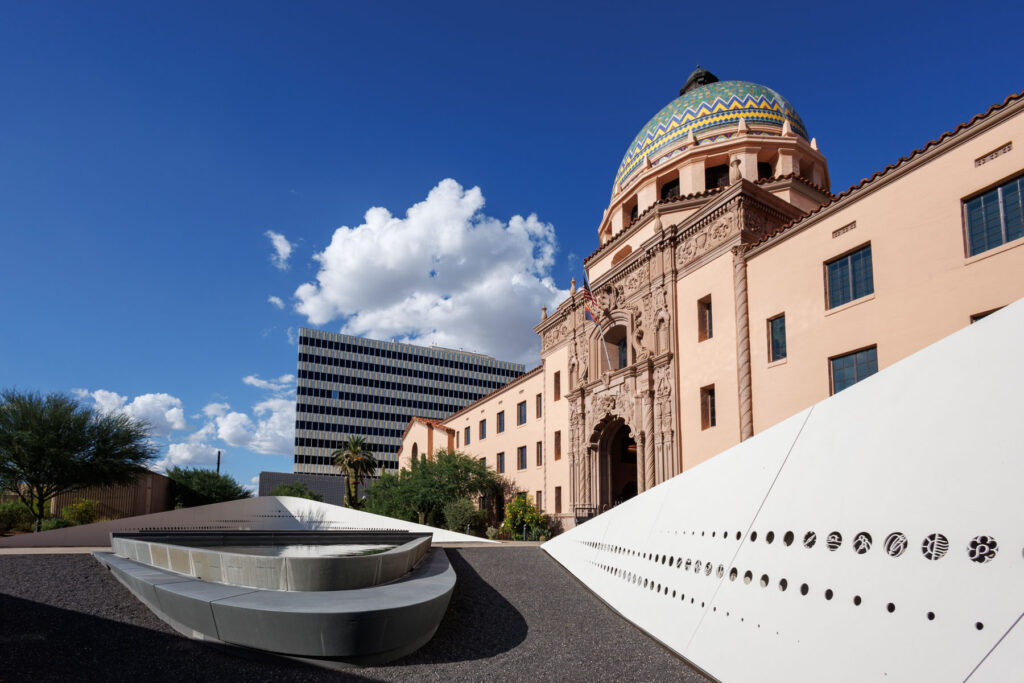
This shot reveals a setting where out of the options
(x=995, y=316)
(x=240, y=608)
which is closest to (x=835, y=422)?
(x=995, y=316)

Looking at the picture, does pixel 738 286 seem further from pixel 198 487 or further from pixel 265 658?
→ pixel 198 487

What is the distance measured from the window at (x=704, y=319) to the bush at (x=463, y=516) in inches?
708

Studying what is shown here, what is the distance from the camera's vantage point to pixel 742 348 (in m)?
21.0

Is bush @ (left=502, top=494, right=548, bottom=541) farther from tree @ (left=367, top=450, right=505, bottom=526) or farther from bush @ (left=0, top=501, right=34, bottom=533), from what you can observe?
bush @ (left=0, top=501, right=34, bottom=533)

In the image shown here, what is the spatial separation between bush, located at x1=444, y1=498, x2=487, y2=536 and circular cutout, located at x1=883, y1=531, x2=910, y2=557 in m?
32.1

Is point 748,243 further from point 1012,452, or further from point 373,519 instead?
point 373,519

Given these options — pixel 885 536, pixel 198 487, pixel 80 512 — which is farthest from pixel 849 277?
pixel 198 487

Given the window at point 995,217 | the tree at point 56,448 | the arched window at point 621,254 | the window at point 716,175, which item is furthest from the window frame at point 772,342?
the tree at point 56,448

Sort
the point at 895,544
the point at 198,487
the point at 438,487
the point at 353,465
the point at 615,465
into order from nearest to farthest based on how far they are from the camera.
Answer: the point at 895,544 < the point at 615,465 < the point at 438,487 < the point at 198,487 < the point at 353,465

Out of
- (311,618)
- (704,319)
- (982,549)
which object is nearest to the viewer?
(982,549)

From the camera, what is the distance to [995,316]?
437 centimetres

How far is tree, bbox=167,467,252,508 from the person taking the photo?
166ft

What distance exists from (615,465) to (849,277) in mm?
16266

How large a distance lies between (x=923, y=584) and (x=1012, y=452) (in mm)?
1003
